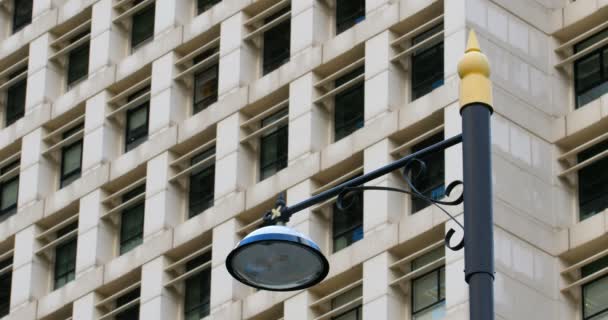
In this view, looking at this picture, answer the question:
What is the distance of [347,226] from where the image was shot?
51.5 metres

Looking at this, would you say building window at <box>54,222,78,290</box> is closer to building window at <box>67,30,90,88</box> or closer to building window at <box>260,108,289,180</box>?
building window at <box>67,30,90,88</box>

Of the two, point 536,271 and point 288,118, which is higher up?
point 288,118

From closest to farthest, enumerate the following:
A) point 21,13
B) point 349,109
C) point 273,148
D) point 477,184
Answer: point 477,184 → point 349,109 → point 273,148 → point 21,13

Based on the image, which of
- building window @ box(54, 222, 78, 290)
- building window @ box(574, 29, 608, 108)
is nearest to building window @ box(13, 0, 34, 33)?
building window @ box(54, 222, 78, 290)

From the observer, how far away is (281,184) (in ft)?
175

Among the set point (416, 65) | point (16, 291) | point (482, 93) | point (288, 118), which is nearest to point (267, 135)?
point (288, 118)

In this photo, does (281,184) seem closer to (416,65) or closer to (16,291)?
(416,65)

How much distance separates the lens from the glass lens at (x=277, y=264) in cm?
2308

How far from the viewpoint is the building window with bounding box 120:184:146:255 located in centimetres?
5756

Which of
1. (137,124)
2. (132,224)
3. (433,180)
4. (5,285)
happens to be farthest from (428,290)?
(5,285)

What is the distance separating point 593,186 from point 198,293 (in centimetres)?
1116

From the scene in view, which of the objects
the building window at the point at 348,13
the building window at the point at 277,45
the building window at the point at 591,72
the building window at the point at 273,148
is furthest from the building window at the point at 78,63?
the building window at the point at 591,72

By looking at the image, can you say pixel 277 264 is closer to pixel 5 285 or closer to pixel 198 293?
pixel 198 293

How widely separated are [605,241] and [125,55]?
1905cm
